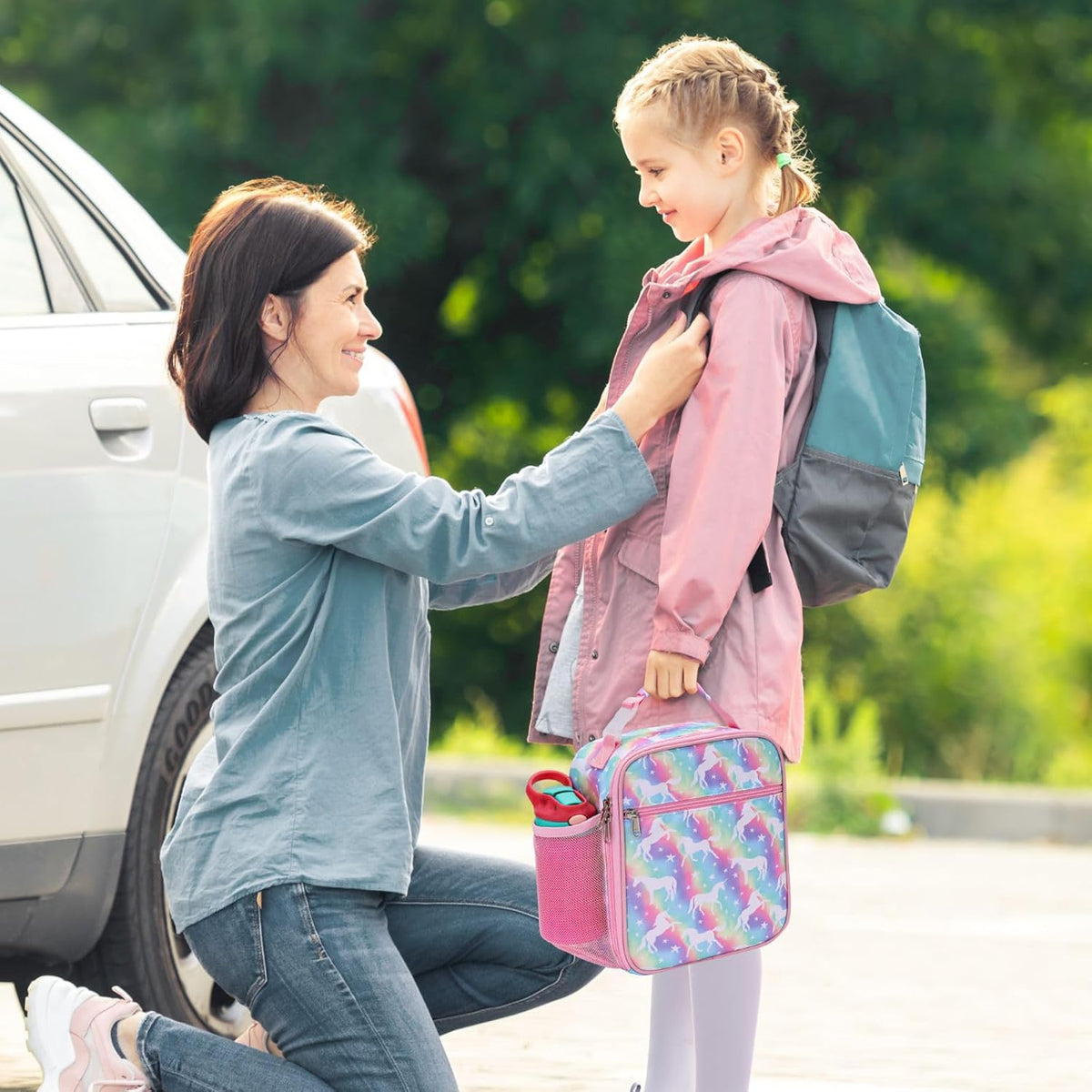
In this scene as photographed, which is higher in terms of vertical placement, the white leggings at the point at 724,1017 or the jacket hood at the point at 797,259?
the jacket hood at the point at 797,259

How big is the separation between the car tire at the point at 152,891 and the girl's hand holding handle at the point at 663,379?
1128mm

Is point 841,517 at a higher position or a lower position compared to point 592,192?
higher

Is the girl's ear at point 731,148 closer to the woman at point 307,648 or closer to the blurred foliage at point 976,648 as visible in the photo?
the woman at point 307,648

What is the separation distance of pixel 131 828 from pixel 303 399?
993mm

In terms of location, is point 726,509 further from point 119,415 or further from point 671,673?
point 119,415

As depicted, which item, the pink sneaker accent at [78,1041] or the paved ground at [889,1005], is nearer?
the pink sneaker accent at [78,1041]

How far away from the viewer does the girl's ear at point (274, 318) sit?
3045 mm

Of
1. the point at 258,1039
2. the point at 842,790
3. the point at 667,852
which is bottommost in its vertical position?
the point at 842,790

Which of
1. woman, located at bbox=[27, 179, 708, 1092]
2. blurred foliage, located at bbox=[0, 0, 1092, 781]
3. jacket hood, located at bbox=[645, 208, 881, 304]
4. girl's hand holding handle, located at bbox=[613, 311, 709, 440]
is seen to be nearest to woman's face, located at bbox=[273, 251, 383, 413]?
woman, located at bbox=[27, 179, 708, 1092]

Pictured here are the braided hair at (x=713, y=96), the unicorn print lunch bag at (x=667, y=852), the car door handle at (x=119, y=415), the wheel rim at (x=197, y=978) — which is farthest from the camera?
→ the wheel rim at (x=197, y=978)

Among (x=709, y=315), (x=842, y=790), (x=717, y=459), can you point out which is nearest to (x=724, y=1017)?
(x=717, y=459)

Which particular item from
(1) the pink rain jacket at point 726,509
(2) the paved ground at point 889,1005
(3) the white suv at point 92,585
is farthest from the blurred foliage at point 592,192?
(1) the pink rain jacket at point 726,509

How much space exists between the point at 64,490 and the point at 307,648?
0.77 metres

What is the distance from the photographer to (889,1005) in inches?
207
